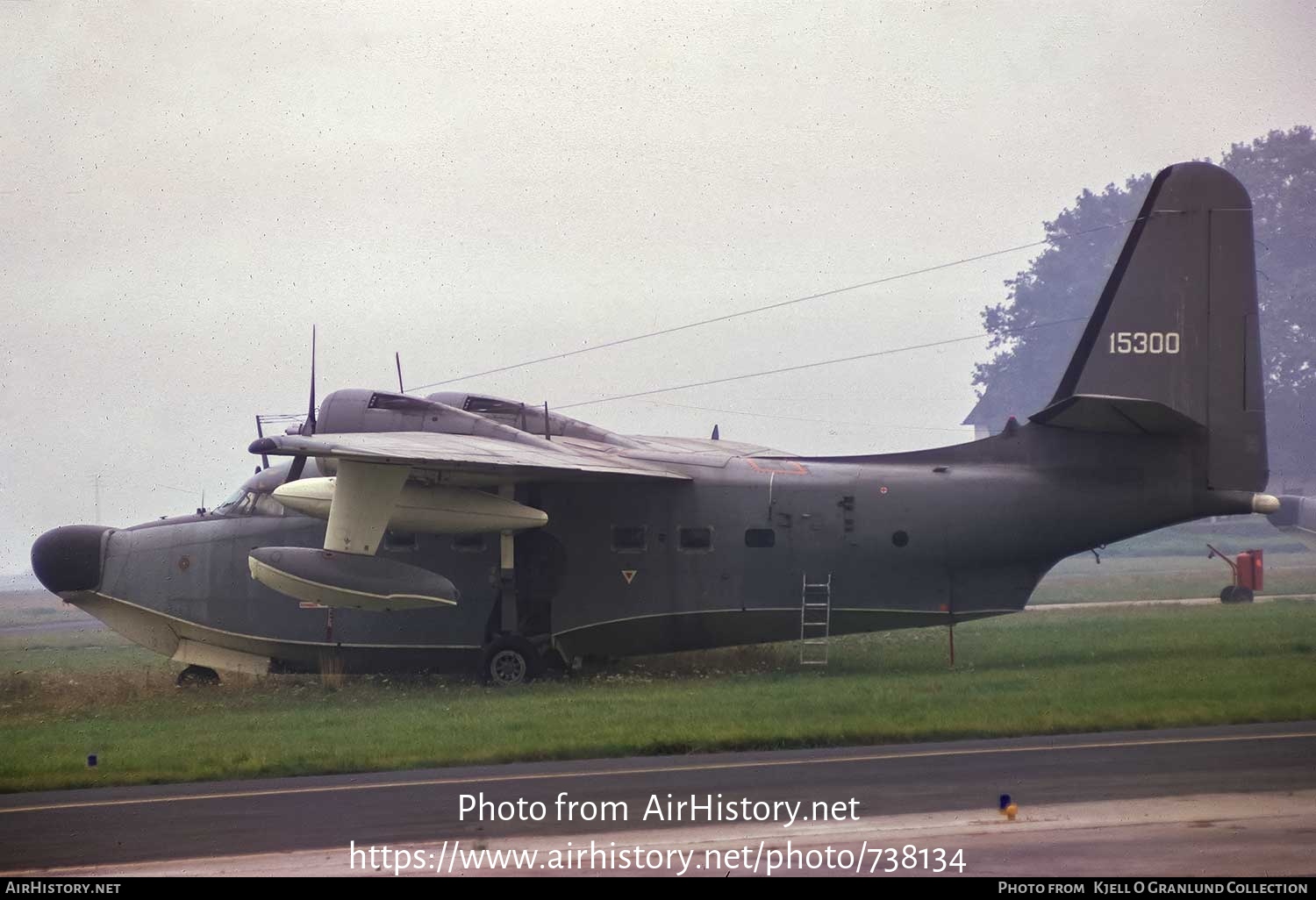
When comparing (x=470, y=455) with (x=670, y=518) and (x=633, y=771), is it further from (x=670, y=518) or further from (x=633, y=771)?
(x=633, y=771)

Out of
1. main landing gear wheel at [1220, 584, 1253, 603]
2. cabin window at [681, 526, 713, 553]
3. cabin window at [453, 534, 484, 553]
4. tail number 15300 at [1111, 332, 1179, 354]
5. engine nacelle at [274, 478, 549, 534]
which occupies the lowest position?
main landing gear wheel at [1220, 584, 1253, 603]

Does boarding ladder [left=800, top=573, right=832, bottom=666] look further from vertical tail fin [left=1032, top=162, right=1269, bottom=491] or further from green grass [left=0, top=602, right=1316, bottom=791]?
vertical tail fin [left=1032, top=162, right=1269, bottom=491]

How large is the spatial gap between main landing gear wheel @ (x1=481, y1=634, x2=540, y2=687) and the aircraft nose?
7.29m

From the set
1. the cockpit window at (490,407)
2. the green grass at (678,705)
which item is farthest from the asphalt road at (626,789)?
the cockpit window at (490,407)

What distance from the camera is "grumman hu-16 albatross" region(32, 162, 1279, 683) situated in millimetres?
18547

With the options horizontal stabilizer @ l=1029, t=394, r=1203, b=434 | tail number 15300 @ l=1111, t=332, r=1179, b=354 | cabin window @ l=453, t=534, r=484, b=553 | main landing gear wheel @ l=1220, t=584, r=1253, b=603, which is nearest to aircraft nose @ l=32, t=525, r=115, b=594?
cabin window @ l=453, t=534, r=484, b=553

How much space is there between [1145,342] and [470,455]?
9832 millimetres

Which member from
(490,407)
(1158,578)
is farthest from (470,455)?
(1158,578)

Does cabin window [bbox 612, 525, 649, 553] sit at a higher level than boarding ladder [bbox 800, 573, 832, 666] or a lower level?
higher

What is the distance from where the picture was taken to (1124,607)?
98.5 feet

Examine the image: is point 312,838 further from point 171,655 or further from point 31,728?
point 171,655

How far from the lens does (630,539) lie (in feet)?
68.5

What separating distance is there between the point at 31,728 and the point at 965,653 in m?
14.3
